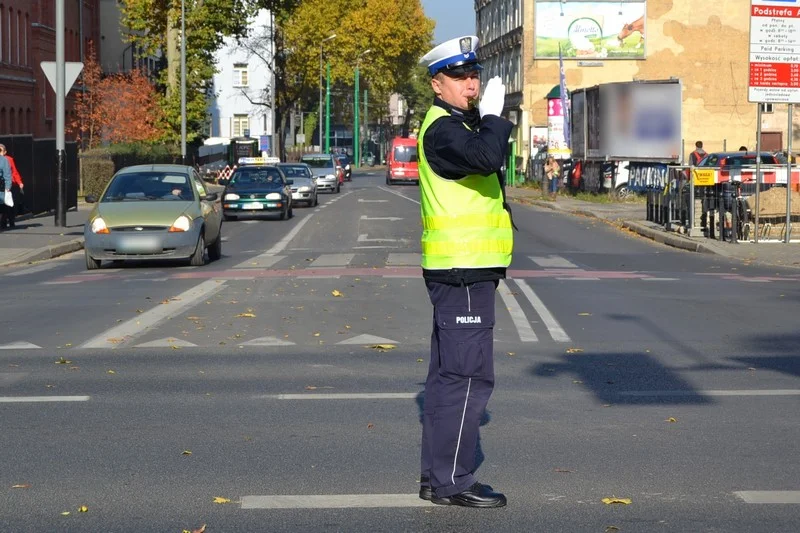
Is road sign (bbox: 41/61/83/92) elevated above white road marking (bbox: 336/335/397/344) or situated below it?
above

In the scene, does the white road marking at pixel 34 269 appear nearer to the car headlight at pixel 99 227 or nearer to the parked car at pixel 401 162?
the car headlight at pixel 99 227

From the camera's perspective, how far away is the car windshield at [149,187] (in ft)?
68.3

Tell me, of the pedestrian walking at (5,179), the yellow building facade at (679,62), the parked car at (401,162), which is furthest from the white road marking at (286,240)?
the yellow building facade at (679,62)

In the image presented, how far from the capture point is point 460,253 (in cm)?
564

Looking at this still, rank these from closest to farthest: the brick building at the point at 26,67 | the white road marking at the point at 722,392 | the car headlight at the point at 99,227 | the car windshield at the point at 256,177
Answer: the white road marking at the point at 722,392 < the car headlight at the point at 99,227 < the car windshield at the point at 256,177 < the brick building at the point at 26,67

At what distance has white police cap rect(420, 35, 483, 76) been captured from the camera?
565cm

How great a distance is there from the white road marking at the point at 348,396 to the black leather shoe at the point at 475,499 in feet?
9.21

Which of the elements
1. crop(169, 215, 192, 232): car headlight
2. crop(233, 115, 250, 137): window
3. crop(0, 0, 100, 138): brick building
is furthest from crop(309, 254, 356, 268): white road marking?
crop(233, 115, 250, 137): window

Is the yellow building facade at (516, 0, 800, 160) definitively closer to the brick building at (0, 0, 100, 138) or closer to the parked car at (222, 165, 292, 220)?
the brick building at (0, 0, 100, 138)

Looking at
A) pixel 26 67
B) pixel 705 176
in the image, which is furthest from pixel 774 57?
pixel 26 67

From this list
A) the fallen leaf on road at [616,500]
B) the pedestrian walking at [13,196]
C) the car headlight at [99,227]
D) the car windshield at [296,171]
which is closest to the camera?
the fallen leaf on road at [616,500]

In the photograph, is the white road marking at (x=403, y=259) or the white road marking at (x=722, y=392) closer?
the white road marking at (x=722, y=392)

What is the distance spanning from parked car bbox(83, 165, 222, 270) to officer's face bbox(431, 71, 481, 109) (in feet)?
48.3

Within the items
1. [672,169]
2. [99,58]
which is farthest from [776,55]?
[99,58]
